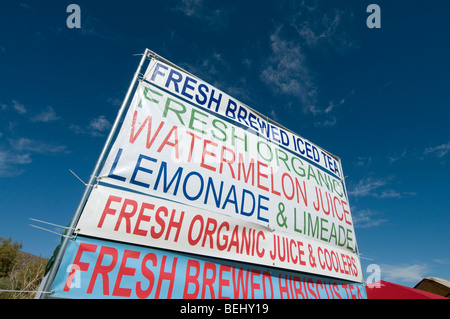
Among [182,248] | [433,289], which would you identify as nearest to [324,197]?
[182,248]

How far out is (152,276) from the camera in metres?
2.12

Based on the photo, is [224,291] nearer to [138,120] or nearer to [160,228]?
[160,228]

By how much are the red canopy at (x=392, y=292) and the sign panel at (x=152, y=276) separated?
467 cm

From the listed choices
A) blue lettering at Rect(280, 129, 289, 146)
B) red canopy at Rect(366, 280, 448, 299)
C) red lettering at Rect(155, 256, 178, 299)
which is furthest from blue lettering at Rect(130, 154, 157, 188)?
red canopy at Rect(366, 280, 448, 299)

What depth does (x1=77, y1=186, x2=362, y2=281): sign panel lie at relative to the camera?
6.85 feet

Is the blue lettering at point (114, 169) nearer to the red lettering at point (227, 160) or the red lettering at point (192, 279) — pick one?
the red lettering at point (192, 279)

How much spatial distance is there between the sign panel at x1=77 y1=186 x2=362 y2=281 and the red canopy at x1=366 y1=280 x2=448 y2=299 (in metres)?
3.95

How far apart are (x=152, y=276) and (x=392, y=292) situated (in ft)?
A: 22.1

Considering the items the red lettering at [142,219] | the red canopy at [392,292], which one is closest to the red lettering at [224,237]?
the red lettering at [142,219]

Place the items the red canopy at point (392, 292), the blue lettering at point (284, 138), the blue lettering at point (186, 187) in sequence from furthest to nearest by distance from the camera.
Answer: the red canopy at point (392, 292) < the blue lettering at point (284, 138) < the blue lettering at point (186, 187)

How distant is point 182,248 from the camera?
237 centimetres

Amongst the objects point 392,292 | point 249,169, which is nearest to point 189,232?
point 249,169

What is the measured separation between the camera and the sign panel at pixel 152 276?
1.86 meters

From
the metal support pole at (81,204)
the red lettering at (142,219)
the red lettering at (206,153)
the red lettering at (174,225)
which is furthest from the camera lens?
the red lettering at (206,153)
